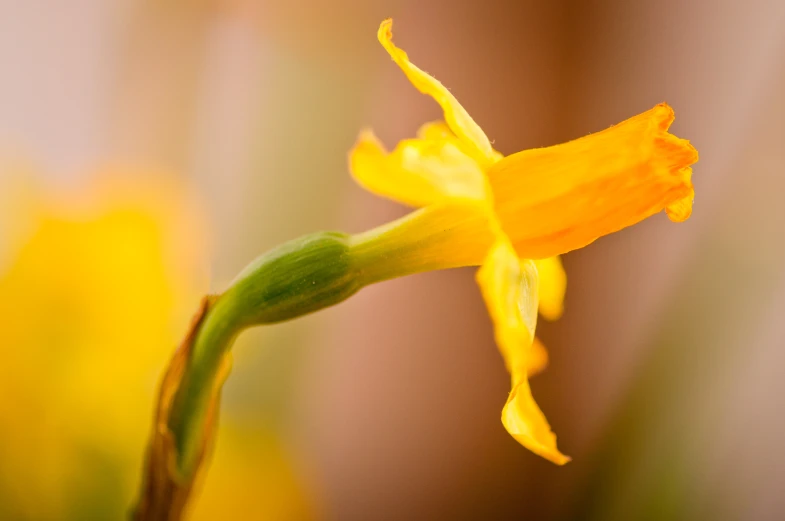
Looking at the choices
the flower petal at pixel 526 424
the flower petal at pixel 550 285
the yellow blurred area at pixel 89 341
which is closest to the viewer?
the flower petal at pixel 526 424

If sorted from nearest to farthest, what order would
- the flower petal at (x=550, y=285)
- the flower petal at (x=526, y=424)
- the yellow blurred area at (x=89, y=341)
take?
the flower petal at (x=526, y=424), the flower petal at (x=550, y=285), the yellow blurred area at (x=89, y=341)

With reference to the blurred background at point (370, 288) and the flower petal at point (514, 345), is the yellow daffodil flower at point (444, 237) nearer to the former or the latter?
the flower petal at point (514, 345)

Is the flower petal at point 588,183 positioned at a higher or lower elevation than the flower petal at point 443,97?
lower

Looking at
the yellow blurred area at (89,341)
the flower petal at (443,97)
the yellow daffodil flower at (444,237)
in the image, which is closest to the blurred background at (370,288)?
the yellow blurred area at (89,341)

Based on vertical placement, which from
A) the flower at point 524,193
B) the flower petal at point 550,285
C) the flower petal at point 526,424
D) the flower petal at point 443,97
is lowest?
the flower petal at point 526,424

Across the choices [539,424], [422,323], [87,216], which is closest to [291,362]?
[422,323]

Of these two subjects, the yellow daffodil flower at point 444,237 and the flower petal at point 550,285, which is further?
the flower petal at point 550,285

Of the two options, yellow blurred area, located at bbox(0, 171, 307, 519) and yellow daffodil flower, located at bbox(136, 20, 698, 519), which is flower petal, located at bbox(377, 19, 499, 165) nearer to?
yellow daffodil flower, located at bbox(136, 20, 698, 519)
